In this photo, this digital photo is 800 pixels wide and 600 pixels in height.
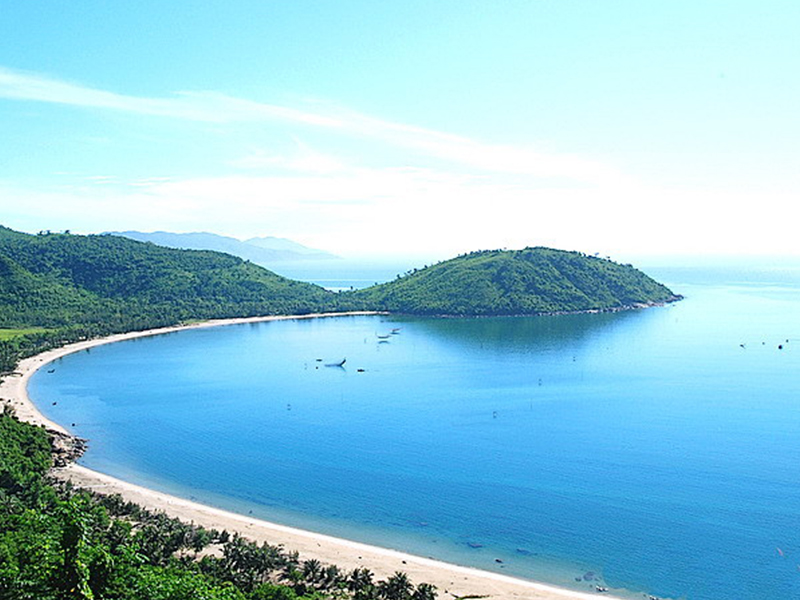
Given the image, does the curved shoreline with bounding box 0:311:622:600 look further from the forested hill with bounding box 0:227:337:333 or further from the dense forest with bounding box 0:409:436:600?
the forested hill with bounding box 0:227:337:333

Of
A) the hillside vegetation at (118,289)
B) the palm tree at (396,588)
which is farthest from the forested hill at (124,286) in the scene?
the palm tree at (396,588)

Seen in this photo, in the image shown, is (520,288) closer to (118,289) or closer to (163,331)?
(163,331)

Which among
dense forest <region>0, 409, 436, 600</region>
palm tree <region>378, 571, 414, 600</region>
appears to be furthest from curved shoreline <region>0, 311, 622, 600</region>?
palm tree <region>378, 571, 414, 600</region>

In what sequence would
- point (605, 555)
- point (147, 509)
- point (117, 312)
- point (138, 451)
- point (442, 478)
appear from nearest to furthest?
point (605, 555) → point (147, 509) → point (442, 478) → point (138, 451) → point (117, 312)

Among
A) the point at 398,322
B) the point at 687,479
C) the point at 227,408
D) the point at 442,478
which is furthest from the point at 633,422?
the point at 398,322

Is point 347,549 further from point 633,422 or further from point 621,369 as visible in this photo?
point 621,369

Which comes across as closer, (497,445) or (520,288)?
(497,445)

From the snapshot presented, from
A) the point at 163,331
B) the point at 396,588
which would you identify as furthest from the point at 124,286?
the point at 396,588
